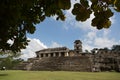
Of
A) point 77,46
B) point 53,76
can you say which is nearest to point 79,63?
point 77,46

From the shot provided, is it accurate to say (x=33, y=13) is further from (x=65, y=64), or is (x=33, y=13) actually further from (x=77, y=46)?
(x=77, y=46)

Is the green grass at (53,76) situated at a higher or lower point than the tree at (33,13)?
lower

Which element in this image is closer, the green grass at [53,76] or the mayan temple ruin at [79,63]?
the green grass at [53,76]

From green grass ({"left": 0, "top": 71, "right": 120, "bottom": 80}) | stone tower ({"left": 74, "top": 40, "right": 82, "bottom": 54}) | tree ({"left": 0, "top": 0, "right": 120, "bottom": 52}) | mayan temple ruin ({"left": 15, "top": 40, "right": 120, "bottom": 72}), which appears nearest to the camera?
tree ({"left": 0, "top": 0, "right": 120, "bottom": 52})

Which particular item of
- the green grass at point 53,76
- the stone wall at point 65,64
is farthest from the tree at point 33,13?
the stone wall at point 65,64

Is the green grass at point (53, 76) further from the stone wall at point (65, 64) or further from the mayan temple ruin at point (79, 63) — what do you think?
the stone wall at point (65, 64)

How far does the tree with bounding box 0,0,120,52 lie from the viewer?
2082 millimetres

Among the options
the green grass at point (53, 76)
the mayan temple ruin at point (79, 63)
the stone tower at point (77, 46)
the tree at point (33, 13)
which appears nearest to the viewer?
the tree at point (33, 13)

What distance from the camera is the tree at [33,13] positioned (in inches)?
82.0

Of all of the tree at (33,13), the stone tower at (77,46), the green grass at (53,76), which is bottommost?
the green grass at (53,76)

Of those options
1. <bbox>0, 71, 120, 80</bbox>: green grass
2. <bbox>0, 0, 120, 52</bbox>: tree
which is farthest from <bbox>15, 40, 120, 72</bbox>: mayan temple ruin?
<bbox>0, 0, 120, 52</bbox>: tree

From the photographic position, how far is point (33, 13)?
475 centimetres

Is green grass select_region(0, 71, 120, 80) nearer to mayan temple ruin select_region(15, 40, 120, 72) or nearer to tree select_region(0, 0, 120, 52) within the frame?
mayan temple ruin select_region(15, 40, 120, 72)

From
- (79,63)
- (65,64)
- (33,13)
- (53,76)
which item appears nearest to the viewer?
(33,13)
